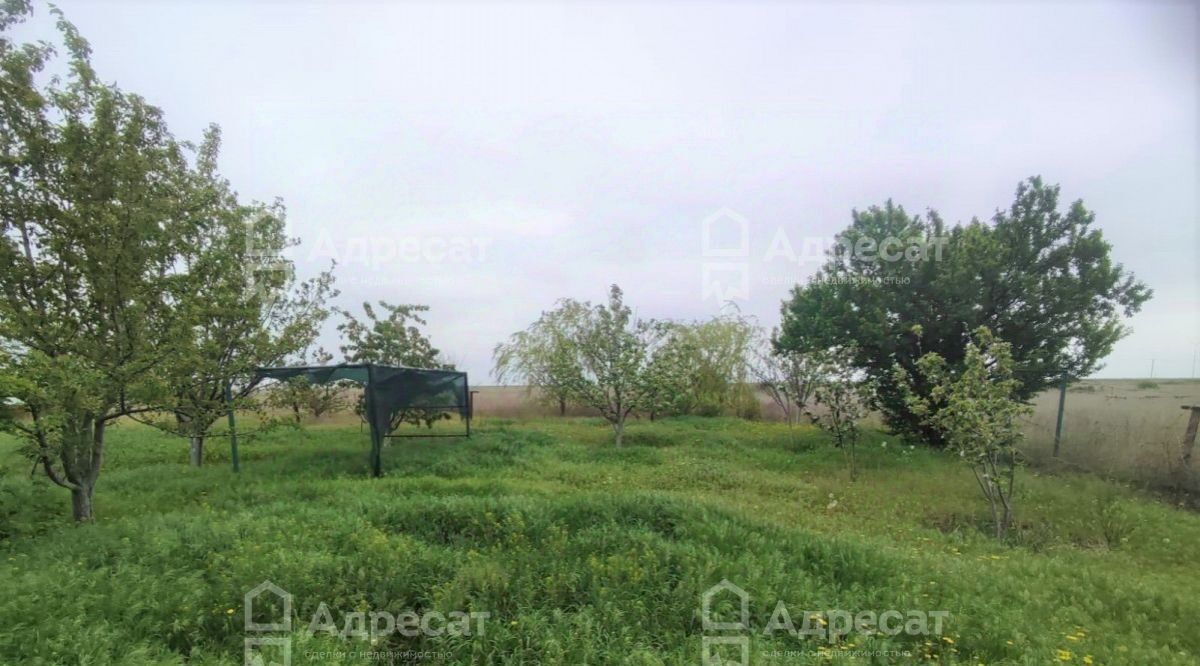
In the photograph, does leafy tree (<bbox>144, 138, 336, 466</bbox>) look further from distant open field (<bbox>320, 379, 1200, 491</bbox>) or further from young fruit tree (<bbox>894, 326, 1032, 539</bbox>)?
distant open field (<bbox>320, 379, 1200, 491</bbox>)

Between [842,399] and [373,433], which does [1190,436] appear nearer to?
[842,399]

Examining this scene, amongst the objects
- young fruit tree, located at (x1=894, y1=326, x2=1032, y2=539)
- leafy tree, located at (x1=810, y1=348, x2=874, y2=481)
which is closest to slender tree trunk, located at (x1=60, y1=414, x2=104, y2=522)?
young fruit tree, located at (x1=894, y1=326, x2=1032, y2=539)

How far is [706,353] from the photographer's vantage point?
18594mm

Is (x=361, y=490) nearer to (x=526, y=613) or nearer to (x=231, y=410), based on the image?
(x=231, y=410)

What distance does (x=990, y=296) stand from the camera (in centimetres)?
1106

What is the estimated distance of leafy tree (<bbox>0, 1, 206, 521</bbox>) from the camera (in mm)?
4965

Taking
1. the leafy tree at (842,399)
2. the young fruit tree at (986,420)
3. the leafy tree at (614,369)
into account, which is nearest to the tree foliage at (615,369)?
the leafy tree at (614,369)

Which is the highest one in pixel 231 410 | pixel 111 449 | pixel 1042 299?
pixel 1042 299

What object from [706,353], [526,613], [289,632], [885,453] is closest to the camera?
[289,632]

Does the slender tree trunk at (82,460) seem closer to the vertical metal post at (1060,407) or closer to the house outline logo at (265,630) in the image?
the house outline logo at (265,630)

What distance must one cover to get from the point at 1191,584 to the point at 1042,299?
734 cm

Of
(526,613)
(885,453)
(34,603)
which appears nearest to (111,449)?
(34,603)

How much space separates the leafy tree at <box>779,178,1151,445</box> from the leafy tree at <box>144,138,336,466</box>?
1085cm

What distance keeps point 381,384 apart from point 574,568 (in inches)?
234
